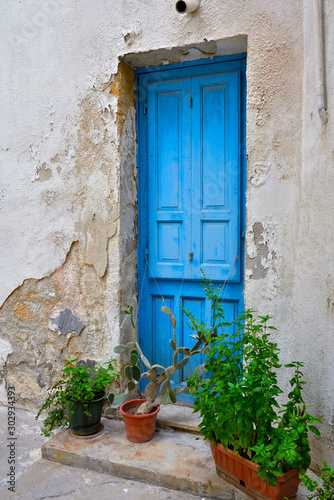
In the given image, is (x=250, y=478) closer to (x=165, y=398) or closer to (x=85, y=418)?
(x=165, y=398)

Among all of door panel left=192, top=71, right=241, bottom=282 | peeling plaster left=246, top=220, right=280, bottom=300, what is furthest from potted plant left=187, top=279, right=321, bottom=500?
door panel left=192, top=71, right=241, bottom=282

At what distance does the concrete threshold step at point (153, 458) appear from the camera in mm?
2344

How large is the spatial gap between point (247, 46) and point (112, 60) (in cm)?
98

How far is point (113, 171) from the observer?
301 centimetres

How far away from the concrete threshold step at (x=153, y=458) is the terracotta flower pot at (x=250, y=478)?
0.05 meters

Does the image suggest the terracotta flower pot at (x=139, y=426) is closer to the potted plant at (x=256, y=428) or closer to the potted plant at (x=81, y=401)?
the potted plant at (x=81, y=401)

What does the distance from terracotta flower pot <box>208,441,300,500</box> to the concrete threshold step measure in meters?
0.05

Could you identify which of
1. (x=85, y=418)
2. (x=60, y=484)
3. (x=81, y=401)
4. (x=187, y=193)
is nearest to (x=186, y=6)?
(x=187, y=193)

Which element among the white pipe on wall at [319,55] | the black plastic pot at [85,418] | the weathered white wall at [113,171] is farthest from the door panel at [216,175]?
the black plastic pot at [85,418]

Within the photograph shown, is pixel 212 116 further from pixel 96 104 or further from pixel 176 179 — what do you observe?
pixel 96 104

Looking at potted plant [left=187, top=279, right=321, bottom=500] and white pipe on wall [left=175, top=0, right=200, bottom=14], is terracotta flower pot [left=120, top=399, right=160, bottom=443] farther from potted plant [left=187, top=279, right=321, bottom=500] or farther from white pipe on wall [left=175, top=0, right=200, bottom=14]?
white pipe on wall [left=175, top=0, right=200, bottom=14]

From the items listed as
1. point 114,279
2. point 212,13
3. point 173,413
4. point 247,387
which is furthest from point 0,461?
point 212,13

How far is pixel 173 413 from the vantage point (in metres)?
3.06

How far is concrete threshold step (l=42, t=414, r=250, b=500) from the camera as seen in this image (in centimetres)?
234
